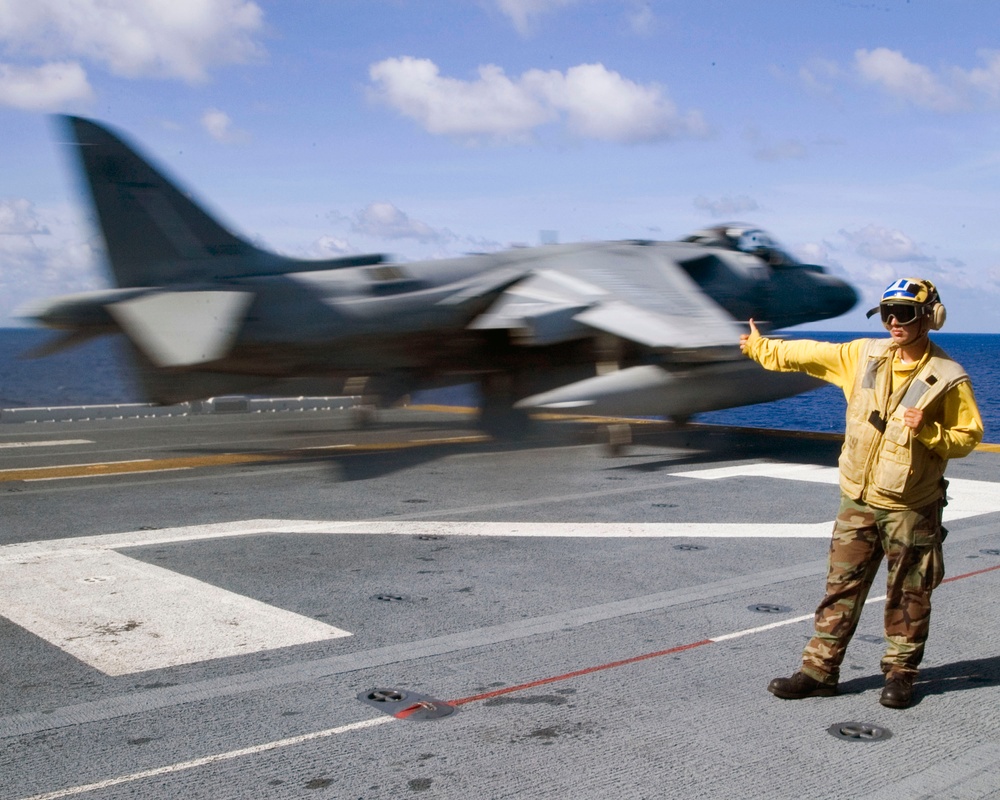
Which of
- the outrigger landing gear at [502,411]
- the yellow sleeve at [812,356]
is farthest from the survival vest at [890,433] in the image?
the outrigger landing gear at [502,411]

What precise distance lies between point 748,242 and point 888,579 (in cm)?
1504

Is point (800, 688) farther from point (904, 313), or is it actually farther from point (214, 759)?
point (214, 759)

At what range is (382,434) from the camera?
19.9 m

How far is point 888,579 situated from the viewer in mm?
5016

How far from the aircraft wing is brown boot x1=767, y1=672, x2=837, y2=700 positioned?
9.37 m

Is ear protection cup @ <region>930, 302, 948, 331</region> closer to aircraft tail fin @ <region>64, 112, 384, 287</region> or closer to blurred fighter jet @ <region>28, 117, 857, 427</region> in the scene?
blurred fighter jet @ <region>28, 117, 857, 427</region>

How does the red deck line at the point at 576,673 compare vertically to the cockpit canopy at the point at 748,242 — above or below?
below

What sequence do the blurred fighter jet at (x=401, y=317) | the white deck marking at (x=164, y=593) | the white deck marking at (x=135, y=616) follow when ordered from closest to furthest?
the white deck marking at (x=135, y=616) → the white deck marking at (x=164, y=593) → the blurred fighter jet at (x=401, y=317)

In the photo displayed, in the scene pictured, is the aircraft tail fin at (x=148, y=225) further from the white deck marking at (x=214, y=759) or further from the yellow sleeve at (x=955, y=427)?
the yellow sleeve at (x=955, y=427)

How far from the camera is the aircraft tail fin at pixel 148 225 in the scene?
14336 mm

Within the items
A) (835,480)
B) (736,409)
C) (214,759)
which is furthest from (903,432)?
Result: (736,409)

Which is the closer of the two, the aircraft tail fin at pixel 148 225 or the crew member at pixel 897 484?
the crew member at pixel 897 484

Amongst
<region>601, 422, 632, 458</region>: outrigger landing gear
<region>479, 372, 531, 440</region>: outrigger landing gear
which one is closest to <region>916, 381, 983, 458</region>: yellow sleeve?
<region>601, 422, 632, 458</region>: outrigger landing gear

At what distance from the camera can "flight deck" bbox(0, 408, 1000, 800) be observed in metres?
4.28
